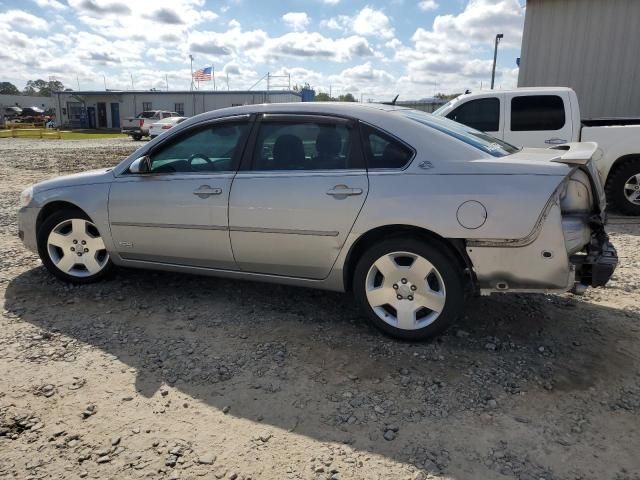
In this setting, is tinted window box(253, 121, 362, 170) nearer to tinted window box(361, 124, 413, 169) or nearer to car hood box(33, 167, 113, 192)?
tinted window box(361, 124, 413, 169)

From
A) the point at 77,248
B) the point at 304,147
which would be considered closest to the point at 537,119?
the point at 304,147

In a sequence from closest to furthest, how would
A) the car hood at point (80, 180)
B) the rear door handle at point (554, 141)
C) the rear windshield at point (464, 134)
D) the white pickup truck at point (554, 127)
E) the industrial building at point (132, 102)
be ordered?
the rear windshield at point (464, 134)
the car hood at point (80, 180)
the white pickup truck at point (554, 127)
the rear door handle at point (554, 141)
the industrial building at point (132, 102)

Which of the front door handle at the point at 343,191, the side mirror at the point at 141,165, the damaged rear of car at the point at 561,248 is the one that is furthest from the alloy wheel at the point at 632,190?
the side mirror at the point at 141,165

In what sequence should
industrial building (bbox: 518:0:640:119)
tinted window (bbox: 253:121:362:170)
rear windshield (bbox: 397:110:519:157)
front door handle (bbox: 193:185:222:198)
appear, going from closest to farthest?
rear windshield (bbox: 397:110:519:157) → tinted window (bbox: 253:121:362:170) → front door handle (bbox: 193:185:222:198) → industrial building (bbox: 518:0:640:119)

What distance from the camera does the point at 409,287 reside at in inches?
131

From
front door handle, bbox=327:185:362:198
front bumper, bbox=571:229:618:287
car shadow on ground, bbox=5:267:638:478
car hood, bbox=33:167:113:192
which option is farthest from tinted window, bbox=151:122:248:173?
front bumper, bbox=571:229:618:287

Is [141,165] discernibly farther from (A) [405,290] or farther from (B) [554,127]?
(B) [554,127]

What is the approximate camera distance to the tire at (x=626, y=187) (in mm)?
7148

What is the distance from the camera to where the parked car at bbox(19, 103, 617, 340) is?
304 cm

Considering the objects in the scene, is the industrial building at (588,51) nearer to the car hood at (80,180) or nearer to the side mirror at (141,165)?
the side mirror at (141,165)

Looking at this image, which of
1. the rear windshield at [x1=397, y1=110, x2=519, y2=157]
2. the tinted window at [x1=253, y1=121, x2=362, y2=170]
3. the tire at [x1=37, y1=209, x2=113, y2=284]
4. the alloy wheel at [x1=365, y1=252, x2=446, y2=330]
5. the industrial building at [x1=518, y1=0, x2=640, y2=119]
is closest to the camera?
the alloy wheel at [x1=365, y1=252, x2=446, y2=330]

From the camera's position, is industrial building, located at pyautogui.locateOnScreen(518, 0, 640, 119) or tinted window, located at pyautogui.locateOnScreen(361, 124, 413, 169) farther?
industrial building, located at pyautogui.locateOnScreen(518, 0, 640, 119)

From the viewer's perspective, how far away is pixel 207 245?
387 cm

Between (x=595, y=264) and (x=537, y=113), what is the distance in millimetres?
5046
